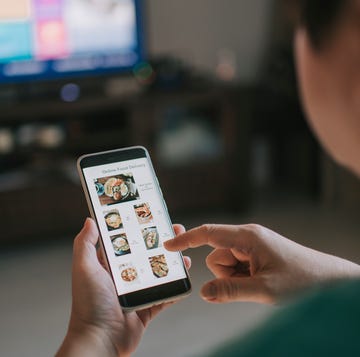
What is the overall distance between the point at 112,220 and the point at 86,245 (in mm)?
80

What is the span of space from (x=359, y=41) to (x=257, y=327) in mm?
241

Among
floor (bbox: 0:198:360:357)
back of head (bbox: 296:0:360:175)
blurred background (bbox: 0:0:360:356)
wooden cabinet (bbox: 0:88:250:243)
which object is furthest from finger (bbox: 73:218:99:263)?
wooden cabinet (bbox: 0:88:250:243)

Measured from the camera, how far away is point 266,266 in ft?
3.22

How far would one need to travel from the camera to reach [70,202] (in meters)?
2.93

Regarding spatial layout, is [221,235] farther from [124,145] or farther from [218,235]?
[124,145]

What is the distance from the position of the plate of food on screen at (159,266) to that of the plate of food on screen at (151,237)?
0.02 metres

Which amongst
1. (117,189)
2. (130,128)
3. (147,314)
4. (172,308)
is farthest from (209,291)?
(130,128)

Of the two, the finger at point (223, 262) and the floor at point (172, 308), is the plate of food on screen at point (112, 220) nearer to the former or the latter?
the finger at point (223, 262)

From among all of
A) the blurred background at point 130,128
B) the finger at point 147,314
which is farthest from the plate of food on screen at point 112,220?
the blurred background at point 130,128

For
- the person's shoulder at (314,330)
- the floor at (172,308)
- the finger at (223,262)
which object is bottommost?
the floor at (172,308)

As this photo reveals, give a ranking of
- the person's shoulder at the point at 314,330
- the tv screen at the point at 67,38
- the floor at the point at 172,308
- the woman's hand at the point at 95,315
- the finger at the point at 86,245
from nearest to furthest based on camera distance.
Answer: the person's shoulder at the point at 314,330
the woman's hand at the point at 95,315
the finger at the point at 86,245
the floor at the point at 172,308
the tv screen at the point at 67,38

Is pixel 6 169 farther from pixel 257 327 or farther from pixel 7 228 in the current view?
pixel 257 327

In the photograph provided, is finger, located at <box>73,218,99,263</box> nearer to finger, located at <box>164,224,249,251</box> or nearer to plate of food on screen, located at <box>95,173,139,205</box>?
plate of food on screen, located at <box>95,173,139,205</box>

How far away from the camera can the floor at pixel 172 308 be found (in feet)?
7.15
